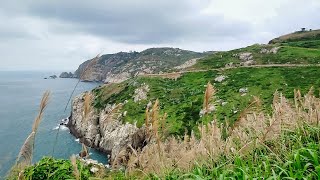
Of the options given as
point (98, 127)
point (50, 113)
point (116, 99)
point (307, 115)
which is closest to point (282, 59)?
point (116, 99)

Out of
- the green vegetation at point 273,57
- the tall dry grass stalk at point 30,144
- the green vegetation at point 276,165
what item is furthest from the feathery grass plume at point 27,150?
the green vegetation at point 273,57

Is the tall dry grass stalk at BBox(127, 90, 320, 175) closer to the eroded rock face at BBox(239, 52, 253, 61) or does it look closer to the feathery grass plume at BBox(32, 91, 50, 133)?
the feathery grass plume at BBox(32, 91, 50, 133)

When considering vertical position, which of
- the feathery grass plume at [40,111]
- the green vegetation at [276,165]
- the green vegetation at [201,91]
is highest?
the feathery grass plume at [40,111]

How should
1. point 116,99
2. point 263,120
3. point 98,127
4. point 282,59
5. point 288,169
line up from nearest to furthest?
point 288,169 < point 263,120 < point 98,127 < point 116,99 < point 282,59

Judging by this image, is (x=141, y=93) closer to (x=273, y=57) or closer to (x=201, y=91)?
(x=201, y=91)

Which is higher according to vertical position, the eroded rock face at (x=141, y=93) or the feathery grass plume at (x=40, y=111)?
the feathery grass plume at (x=40, y=111)

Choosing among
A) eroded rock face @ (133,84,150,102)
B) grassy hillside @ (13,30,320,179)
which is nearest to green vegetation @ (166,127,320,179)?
grassy hillside @ (13,30,320,179)

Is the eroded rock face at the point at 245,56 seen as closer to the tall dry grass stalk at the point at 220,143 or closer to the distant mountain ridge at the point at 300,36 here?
the distant mountain ridge at the point at 300,36

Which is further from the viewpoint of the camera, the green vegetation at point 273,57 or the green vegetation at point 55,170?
the green vegetation at point 273,57

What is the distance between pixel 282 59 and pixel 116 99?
47058 mm

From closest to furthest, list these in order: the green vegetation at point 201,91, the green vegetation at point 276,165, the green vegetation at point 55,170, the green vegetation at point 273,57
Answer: the green vegetation at point 276,165 < the green vegetation at point 55,170 < the green vegetation at point 201,91 < the green vegetation at point 273,57

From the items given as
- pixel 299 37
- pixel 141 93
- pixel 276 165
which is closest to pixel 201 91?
pixel 141 93

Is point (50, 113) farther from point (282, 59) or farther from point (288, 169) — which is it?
point (288, 169)

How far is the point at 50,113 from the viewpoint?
12100 centimetres
